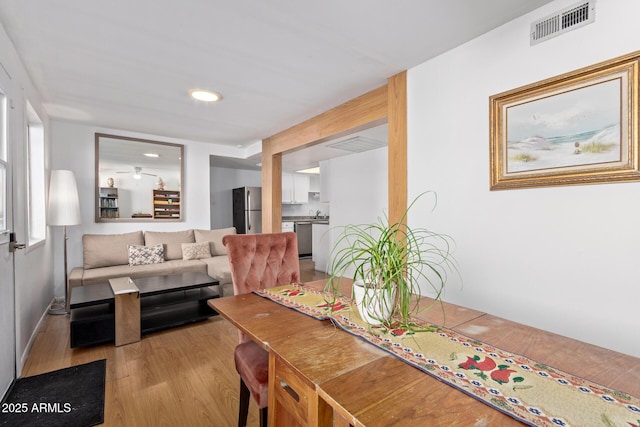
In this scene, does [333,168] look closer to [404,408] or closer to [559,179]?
[559,179]

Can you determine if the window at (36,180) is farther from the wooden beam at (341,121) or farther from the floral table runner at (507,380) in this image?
the floral table runner at (507,380)

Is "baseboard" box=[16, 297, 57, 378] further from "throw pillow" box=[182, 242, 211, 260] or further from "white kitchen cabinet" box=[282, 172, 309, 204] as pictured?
"white kitchen cabinet" box=[282, 172, 309, 204]

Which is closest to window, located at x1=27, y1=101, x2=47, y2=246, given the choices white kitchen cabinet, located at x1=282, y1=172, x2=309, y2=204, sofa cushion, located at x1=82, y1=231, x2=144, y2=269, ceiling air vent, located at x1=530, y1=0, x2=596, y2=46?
sofa cushion, located at x1=82, y1=231, x2=144, y2=269

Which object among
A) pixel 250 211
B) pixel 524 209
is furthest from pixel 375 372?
pixel 250 211

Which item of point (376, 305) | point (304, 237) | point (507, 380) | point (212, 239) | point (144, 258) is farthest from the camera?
point (304, 237)

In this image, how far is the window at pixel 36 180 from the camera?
10.1 feet

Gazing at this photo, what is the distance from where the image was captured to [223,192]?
6.75m

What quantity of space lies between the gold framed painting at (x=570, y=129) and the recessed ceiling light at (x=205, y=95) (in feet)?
7.48

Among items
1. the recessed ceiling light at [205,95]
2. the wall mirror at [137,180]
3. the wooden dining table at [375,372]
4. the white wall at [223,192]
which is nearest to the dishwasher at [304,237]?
the white wall at [223,192]

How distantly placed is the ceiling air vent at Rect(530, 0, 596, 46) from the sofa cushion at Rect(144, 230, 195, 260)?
4328 mm

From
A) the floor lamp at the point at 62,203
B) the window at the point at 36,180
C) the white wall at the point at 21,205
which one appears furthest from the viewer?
the floor lamp at the point at 62,203

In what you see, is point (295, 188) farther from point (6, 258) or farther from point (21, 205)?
point (6, 258)

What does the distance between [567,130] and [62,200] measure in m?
4.47

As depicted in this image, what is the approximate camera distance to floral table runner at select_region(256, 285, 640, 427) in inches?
25.6
